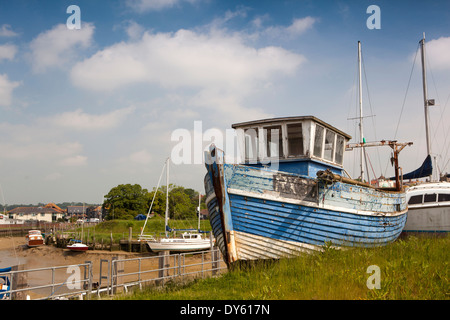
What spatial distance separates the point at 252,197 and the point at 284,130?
2679mm

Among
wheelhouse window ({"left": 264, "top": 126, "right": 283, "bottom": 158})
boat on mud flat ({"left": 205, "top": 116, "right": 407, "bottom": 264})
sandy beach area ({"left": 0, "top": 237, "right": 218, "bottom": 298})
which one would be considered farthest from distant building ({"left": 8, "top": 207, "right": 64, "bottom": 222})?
boat on mud flat ({"left": 205, "top": 116, "right": 407, "bottom": 264})

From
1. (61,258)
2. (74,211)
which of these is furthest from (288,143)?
(74,211)

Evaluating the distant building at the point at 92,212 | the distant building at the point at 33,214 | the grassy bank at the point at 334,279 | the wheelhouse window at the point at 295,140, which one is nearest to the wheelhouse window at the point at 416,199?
the grassy bank at the point at 334,279

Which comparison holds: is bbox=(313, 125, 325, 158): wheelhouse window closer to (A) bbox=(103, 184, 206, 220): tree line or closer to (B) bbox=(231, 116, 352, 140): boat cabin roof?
(B) bbox=(231, 116, 352, 140): boat cabin roof

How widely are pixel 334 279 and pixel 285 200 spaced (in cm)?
264

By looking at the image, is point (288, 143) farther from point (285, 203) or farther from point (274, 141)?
point (285, 203)

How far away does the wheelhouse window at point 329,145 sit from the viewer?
11.5 m

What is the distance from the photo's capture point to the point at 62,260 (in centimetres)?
3875

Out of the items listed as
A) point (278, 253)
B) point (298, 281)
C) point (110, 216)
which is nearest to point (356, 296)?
point (298, 281)

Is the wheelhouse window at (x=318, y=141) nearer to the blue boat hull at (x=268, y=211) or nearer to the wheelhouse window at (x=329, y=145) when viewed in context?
the wheelhouse window at (x=329, y=145)

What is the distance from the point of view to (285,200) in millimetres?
9266

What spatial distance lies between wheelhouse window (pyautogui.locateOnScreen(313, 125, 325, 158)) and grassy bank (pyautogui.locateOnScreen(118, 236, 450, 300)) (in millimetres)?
3117
